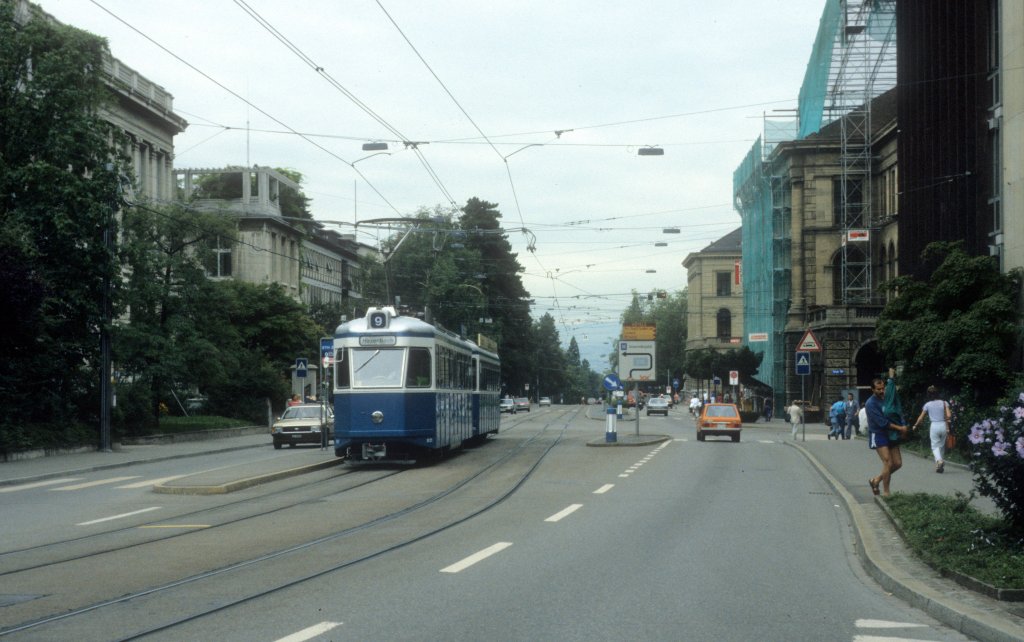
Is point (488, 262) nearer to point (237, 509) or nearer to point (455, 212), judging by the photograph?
point (455, 212)

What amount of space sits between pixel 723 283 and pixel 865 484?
104776 millimetres

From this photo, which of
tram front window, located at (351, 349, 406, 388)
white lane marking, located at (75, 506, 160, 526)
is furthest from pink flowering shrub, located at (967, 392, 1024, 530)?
tram front window, located at (351, 349, 406, 388)

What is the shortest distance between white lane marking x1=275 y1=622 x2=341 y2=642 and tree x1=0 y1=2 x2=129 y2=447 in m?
24.6

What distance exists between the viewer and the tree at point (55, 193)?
3178 cm

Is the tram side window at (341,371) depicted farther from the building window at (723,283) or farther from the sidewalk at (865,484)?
the building window at (723,283)

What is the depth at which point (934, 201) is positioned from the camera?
37.2 meters

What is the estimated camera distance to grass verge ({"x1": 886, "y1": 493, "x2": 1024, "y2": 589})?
30.8ft

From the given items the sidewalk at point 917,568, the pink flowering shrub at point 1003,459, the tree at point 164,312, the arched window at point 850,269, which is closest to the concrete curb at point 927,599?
the sidewalk at point 917,568

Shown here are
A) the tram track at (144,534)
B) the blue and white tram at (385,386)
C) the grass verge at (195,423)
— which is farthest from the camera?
the grass verge at (195,423)

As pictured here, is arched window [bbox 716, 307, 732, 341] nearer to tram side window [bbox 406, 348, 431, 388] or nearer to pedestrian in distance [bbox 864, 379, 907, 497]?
tram side window [bbox 406, 348, 431, 388]

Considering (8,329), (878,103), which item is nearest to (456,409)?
(8,329)

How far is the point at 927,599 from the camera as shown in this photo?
29.4 ft

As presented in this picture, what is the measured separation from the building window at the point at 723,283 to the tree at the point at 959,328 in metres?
91.9

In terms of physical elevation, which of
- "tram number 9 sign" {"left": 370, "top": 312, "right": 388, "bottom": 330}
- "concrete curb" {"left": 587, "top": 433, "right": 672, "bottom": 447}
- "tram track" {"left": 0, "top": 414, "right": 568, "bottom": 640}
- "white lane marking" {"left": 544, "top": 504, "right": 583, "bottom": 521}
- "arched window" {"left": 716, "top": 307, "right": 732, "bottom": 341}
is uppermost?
"arched window" {"left": 716, "top": 307, "right": 732, "bottom": 341}
